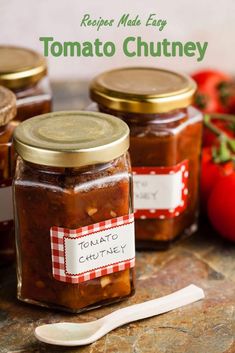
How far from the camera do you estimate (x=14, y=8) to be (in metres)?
1.80

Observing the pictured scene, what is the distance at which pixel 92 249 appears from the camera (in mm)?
1028

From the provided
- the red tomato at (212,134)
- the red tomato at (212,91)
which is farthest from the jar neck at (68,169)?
the red tomato at (212,91)

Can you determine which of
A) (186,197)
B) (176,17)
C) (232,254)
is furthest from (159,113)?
(176,17)

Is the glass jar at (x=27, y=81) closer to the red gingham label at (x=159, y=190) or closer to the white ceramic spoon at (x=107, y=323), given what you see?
the red gingham label at (x=159, y=190)

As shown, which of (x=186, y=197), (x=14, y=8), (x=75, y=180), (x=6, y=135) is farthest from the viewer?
(x=14, y=8)

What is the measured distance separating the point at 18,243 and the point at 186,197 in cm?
32

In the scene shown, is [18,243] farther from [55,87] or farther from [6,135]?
[55,87]

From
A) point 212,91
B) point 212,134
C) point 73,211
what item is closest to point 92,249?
point 73,211

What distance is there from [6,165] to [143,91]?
0.78ft

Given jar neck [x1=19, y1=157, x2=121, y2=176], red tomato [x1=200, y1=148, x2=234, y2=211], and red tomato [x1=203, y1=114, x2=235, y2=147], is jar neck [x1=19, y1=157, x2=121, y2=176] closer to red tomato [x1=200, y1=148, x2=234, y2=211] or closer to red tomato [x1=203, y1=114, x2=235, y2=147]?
red tomato [x1=200, y1=148, x2=234, y2=211]

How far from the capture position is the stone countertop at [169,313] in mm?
1003

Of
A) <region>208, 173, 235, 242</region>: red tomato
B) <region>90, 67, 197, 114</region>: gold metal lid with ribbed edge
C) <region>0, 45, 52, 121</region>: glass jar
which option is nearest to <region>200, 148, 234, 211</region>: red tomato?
<region>208, 173, 235, 242</region>: red tomato

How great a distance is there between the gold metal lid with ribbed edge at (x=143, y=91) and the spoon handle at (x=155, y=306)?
10.7 inches

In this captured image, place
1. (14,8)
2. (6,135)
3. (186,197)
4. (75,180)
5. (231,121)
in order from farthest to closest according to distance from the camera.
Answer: (14,8) → (231,121) → (186,197) → (6,135) → (75,180)
